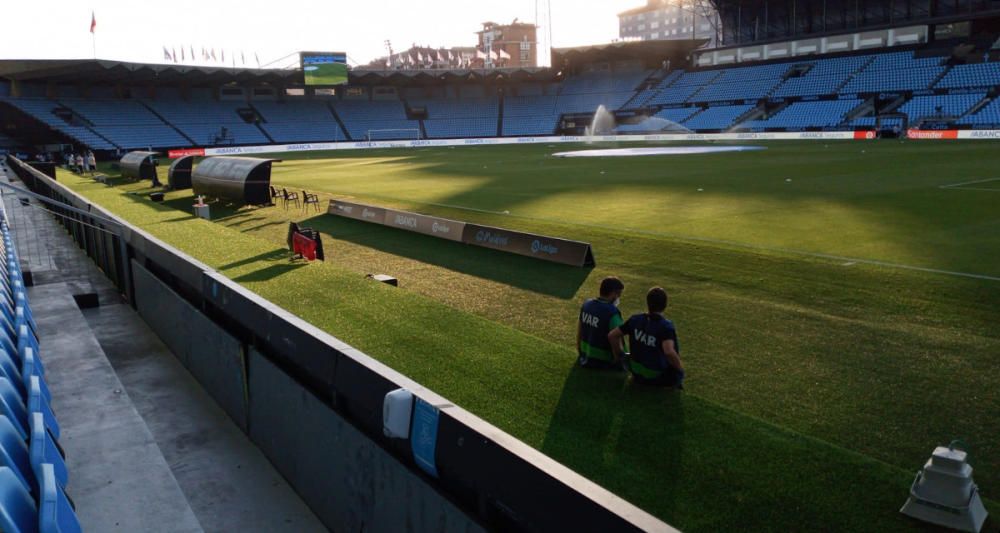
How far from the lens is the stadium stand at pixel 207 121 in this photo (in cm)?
7531

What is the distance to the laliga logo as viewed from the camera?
14531mm

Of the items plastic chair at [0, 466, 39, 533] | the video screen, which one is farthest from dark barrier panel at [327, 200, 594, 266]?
the video screen

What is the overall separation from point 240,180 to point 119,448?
19.1 meters

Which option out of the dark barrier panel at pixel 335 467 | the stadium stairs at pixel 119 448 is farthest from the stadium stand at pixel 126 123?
the dark barrier panel at pixel 335 467

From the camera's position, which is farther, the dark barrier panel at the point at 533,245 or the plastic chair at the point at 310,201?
the plastic chair at the point at 310,201

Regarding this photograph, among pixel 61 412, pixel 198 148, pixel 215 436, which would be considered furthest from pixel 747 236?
pixel 198 148

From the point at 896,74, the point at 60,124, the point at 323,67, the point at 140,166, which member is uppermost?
the point at 323,67

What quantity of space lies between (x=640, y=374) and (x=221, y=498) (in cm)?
396

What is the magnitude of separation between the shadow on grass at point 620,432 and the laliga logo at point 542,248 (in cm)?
724

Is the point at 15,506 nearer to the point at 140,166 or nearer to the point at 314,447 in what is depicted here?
the point at 314,447

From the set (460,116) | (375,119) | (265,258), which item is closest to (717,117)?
(460,116)

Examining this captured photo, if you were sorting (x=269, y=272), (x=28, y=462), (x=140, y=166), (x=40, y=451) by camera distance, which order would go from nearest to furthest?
(x=40, y=451) → (x=28, y=462) → (x=269, y=272) → (x=140, y=166)

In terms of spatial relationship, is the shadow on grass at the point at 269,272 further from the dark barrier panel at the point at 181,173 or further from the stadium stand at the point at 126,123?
the stadium stand at the point at 126,123

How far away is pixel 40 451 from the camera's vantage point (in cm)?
432
